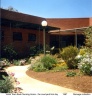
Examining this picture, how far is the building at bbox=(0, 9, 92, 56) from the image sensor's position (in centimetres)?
1666

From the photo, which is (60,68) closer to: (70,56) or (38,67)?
(70,56)

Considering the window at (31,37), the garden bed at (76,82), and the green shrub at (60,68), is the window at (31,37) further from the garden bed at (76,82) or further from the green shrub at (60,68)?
the garden bed at (76,82)

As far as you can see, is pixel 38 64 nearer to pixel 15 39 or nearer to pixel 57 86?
pixel 57 86

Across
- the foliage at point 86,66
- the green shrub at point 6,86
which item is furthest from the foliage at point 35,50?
the green shrub at point 6,86

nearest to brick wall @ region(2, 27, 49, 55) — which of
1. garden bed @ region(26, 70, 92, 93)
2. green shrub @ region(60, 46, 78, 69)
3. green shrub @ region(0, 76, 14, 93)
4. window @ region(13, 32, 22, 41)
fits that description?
window @ region(13, 32, 22, 41)

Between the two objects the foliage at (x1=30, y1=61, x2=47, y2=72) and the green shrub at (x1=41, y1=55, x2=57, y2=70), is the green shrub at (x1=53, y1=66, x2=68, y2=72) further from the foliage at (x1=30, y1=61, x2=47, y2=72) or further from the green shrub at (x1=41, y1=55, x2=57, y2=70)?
the foliage at (x1=30, y1=61, x2=47, y2=72)

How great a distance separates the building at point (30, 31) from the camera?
656 inches

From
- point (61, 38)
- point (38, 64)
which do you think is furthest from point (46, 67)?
point (61, 38)

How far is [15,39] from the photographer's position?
17.9m

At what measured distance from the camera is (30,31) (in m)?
20.1

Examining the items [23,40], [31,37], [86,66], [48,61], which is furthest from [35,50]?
[86,66]

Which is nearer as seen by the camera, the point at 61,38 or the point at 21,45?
the point at 21,45

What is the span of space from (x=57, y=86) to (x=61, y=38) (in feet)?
59.6

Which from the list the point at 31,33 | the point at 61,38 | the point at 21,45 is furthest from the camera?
the point at 61,38
